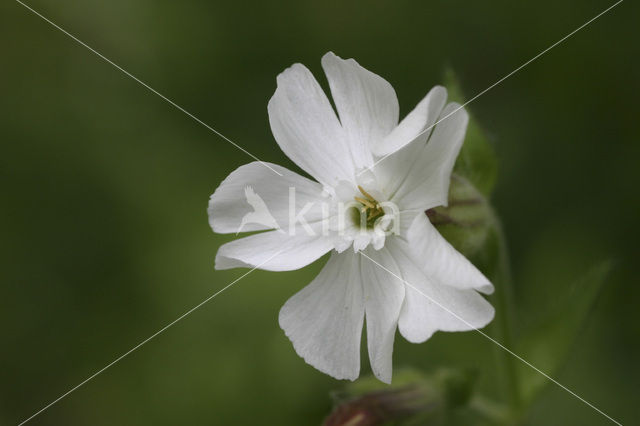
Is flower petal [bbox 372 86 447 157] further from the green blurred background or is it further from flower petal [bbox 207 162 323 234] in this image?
the green blurred background

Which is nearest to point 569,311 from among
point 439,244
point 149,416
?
point 439,244

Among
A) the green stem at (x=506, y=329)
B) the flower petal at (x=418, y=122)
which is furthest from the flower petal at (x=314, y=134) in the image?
the green stem at (x=506, y=329)

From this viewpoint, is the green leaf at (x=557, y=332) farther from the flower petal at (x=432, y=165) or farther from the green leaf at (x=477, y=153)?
the flower petal at (x=432, y=165)

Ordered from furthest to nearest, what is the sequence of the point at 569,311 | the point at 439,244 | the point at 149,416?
the point at 149,416 → the point at 569,311 → the point at 439,244

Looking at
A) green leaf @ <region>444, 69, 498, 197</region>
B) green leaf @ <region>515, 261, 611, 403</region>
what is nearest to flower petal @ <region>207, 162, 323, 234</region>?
green leaf @ <region>444, 69, 498, 197</region>

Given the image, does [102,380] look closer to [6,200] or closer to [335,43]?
[6,200]

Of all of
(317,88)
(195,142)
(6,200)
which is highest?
(6,200)

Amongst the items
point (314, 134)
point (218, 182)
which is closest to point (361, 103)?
point (314, 134)
